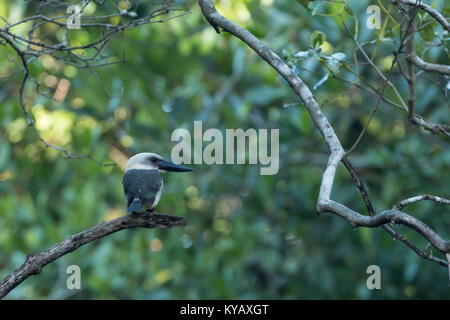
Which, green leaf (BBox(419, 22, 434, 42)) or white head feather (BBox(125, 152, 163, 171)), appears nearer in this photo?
green leaf (BBox(419, 22, 434, 42))

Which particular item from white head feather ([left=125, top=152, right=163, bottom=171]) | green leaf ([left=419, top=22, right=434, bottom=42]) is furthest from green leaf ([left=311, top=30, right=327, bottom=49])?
white head feather ([left=125, top=152, right=163, bottom=171])

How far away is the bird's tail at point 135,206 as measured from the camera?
2363 mm

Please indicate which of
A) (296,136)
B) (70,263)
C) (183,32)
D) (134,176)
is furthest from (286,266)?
(134,176)

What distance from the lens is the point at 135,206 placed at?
2398mm

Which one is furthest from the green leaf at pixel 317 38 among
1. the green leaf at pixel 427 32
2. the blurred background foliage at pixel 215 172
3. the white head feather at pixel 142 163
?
the blurred background foliage at pixel 215 172

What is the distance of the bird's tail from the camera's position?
236 centimetres

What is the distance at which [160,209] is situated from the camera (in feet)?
15.4

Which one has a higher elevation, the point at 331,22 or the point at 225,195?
the point at 331,22

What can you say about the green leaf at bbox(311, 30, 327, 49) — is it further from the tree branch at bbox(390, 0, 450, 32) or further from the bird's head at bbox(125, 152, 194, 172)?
the bird's head at bbox(125, 152, 194, 172)

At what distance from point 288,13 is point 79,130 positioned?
1723 mm

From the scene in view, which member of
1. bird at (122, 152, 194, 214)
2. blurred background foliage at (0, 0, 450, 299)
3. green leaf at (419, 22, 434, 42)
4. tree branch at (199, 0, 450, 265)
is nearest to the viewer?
tree branch at (199, 0, 450, 265)

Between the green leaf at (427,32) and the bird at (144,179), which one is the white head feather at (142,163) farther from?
the green leaf at (427,32)
